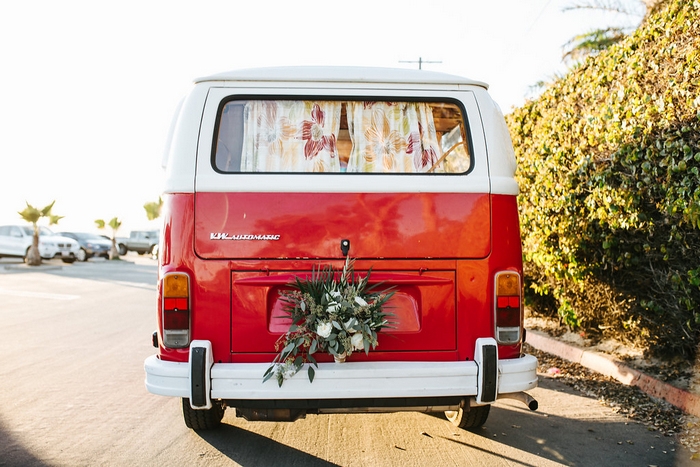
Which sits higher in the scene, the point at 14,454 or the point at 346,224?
the point at 346,224

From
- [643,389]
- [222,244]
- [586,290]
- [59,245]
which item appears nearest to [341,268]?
[222,244]

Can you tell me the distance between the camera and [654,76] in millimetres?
5340

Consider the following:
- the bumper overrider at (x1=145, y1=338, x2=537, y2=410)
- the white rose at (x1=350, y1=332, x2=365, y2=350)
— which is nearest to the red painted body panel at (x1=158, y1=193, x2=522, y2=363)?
the bumper overrider at (x1=145, y1=338, x2=537, y2=410)

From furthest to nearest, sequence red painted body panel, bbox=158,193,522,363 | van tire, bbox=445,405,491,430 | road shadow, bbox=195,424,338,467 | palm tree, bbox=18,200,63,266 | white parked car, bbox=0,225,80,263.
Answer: white parked car, bbox=0,225,80,263 < palm tree, bbox=18,200,63,266 < van tire, bbox=445,405,491,430 < road shadow, bbox=195,424,338,467 < red painted body panel, bbox=158,193,522,363

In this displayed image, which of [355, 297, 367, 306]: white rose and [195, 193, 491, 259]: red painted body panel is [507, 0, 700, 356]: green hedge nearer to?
[195, 193, 491, 259]: red painted body panel

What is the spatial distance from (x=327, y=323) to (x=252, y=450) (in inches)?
49.9

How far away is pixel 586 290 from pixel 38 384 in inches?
232

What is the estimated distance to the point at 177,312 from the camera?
3646 millimetres

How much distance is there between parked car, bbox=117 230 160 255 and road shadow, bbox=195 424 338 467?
38.2 meters

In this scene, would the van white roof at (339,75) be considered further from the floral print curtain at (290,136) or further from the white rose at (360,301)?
the white rose at (360,301)

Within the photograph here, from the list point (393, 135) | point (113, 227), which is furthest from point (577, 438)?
point (113, 227)

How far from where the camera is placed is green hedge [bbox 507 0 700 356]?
4.91 metres

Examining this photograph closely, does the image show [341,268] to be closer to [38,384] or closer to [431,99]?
[431,99]

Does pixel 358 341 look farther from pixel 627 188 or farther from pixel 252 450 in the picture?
pixel 627 188
